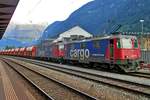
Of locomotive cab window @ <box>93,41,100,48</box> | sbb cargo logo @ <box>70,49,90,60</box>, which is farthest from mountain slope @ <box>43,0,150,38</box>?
locomotive cab window @ <box>93,41,100,48</box>

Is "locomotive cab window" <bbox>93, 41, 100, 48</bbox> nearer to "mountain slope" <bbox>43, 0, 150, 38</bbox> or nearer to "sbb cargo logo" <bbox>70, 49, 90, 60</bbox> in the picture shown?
"sbb cargo logo" <bbox>70, 49, 90, 60</bbox>

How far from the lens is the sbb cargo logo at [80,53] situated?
34.1 meters

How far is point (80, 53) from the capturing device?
3650 centimetres

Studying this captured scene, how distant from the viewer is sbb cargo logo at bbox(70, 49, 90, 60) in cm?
3412

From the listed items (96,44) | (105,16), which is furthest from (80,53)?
(105,16)

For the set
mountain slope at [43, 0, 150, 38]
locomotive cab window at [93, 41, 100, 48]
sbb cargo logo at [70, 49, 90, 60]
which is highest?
mountain slope at [43, 0, 150, 38]

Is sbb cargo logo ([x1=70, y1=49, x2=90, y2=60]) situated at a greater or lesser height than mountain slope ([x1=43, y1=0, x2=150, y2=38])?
lesser

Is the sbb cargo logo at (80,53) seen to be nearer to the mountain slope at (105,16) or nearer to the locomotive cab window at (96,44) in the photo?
the locomotive cab window at (96,44)

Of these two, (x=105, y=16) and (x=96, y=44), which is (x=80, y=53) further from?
(x=105, y=16)

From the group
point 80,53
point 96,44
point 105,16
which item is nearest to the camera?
point 96,44

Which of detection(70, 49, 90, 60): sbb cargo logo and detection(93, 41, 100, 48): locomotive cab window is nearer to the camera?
detection(93, 41, 100, 48): locomotive cab window

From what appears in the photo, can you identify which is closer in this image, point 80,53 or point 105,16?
point 80,53

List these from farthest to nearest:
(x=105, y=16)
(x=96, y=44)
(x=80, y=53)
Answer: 1. (x=105, y=16)
2. (x=80, y=53)
3. (x=96, y=44)

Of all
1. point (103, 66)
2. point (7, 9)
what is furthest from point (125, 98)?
point (103, 66)
